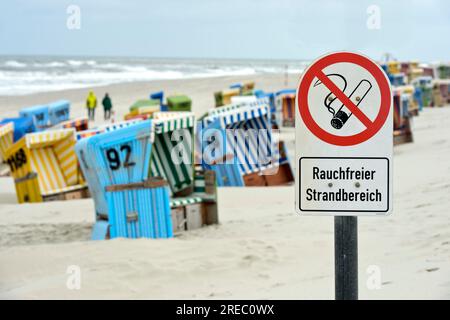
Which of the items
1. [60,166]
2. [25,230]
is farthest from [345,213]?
[60,166]

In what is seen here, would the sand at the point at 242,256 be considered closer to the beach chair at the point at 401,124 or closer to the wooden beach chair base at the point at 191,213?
the wooden beach chair base at the point at 191,213

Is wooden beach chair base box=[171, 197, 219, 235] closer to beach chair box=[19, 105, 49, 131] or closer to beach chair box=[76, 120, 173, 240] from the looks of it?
beach chair box=[76, 120, 173, 240]

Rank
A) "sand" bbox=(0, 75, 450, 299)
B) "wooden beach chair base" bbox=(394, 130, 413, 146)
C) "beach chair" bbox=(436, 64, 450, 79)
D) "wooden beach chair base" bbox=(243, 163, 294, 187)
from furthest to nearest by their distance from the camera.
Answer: "beach chair" bbox=(436, 64, 450, 79), "wooden beach chair base" bbox=(394, 130, 413, 146), "wooden beach chair base" bbox=(243, 163, 294, 187), "sand" bbox=(0, 75, 450, 299)

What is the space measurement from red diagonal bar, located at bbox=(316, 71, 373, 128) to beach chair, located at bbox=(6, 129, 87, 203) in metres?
10.2

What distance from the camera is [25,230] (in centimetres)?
955

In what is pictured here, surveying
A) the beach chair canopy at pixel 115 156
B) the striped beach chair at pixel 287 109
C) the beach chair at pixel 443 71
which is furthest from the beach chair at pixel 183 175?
the beach chair at pixel 443 71

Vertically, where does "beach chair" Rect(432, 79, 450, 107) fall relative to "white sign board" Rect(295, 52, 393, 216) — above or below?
below

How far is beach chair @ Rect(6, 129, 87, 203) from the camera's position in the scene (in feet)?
40.3

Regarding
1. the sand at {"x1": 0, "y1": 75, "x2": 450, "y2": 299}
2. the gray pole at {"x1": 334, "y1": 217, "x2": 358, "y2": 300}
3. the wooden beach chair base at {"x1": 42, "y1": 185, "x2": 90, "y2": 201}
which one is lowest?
the wooden beach chair base at {"x1": 42, "y1": 185, "x2": 90, "y2": 201}

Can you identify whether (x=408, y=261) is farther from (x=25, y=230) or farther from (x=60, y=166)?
(x=60, y=166)

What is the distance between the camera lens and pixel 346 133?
8.52 feet

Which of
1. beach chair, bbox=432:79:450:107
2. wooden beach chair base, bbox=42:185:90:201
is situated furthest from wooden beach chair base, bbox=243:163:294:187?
beach chair, bbox=432:79:450:107

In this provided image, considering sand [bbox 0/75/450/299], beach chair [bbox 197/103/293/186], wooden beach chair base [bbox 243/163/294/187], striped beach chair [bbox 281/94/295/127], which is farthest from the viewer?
striped beach chair [bbox 281/94/295/127]
